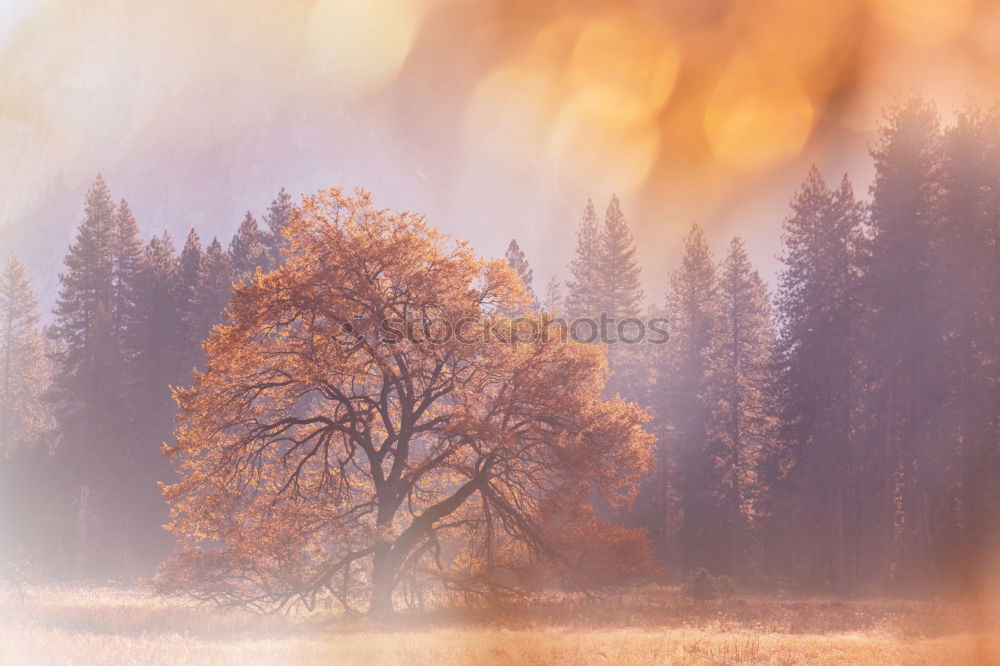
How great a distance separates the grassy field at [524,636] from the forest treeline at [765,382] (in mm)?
10255

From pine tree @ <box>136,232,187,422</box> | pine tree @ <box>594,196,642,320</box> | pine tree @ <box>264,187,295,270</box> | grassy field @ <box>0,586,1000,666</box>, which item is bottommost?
→ grassy field @ <box>0,586,1000,666</box>

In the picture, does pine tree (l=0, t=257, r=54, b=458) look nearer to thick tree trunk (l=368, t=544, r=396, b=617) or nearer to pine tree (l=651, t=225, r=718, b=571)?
thick tree trunk (l=368, t=544, r=396, b=617)

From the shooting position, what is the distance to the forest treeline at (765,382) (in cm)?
3272

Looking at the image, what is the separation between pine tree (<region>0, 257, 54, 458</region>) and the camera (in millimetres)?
50875

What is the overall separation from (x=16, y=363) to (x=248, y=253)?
16521mm

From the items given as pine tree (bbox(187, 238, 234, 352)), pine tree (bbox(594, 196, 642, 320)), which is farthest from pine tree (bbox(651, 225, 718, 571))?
pine tree (bbox(187, 238, 234, 352))

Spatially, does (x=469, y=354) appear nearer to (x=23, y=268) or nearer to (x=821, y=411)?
(x=821, y=411)

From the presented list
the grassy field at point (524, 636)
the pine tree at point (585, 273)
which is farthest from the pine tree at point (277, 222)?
the grassy field at point (524, 636)

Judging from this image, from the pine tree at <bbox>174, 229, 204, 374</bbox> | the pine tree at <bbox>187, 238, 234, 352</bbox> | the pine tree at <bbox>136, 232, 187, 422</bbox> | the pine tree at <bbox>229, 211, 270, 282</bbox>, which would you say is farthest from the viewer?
the pine tree at <bbox>229, 211, 270, 282</bbox>

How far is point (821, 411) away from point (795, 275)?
6775 millimetres

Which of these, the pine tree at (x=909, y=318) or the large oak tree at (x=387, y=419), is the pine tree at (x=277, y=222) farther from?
the pine tree at (x=909, y=318)

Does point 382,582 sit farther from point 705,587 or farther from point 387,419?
point 705,587

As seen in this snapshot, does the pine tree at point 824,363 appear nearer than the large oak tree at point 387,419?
No

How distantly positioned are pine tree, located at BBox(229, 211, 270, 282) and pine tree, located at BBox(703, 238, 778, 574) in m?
26.8
